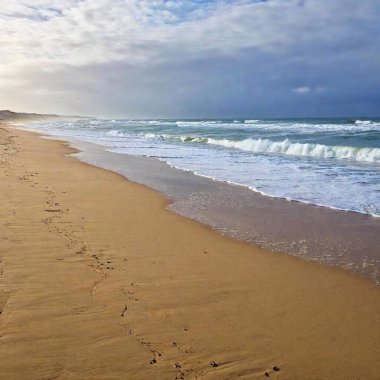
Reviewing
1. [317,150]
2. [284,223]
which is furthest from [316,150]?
[284,223]

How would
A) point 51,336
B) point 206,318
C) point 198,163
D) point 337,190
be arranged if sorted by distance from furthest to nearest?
1. point 198,163
2. point 337,190
3. point 206,318
4. point 51,336

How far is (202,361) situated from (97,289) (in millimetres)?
1431

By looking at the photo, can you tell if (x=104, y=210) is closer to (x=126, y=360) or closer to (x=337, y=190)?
(x=126, y=360)

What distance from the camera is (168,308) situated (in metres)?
3.51

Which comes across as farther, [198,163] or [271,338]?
[198,163]

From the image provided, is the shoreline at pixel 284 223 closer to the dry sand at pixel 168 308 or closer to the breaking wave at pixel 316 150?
the dry sand at pixel 168 308

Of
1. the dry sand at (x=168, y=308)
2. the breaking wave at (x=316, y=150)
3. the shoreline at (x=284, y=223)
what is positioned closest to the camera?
the dry sand at (x=168, y=308)


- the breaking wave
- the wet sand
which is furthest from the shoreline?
the breaking wave

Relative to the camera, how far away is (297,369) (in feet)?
8.94

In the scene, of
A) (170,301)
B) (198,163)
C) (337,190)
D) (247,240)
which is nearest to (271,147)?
(198,163)

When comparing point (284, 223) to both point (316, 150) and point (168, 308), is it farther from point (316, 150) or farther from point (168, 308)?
point (316, 150)

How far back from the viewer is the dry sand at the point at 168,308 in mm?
2717

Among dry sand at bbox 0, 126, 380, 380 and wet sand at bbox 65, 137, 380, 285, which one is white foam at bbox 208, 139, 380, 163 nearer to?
wet sand at bbox 65, 137, 380, 285

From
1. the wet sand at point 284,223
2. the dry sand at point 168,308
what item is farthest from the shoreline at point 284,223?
the dry sand at point 168,308
